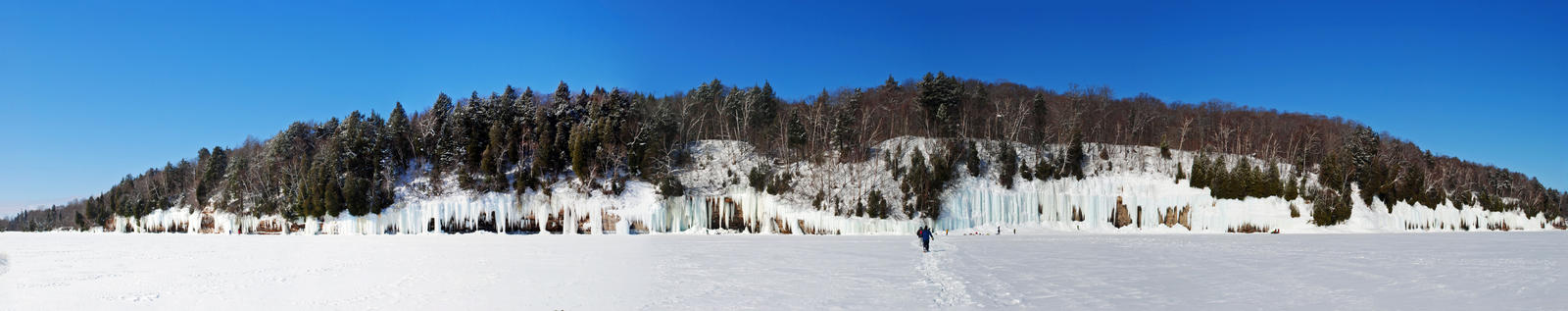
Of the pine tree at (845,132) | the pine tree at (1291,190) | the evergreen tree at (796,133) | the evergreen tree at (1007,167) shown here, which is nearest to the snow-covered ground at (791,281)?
the pine tree at (1291,190)

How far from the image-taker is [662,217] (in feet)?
146

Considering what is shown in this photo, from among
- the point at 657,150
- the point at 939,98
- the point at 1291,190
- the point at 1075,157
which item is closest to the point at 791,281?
the point at 657,150

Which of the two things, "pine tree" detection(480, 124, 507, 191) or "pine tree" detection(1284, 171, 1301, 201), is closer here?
"pine tree" detection(1284, 171, 1301, 201)

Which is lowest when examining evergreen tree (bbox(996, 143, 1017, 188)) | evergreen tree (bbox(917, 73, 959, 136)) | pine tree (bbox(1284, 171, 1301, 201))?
pine tree (bbox(1284, 171, 1301, 201))

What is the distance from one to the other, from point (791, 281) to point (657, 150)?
115ft

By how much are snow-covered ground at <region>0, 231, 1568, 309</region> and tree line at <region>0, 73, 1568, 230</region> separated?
23.5 metres

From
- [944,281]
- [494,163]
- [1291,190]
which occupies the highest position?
[494,163]

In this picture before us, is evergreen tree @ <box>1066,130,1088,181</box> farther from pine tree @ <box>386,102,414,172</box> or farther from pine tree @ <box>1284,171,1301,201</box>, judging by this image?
pine tree @ <box>386,102,414,172</box>

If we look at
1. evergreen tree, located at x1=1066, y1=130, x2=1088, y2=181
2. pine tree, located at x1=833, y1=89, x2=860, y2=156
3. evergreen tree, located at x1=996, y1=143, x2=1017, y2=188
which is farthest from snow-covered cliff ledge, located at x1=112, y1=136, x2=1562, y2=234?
pine tree, located at x1=833, y1=89, x2=860, y2=156

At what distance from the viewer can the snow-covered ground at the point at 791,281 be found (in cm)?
1131

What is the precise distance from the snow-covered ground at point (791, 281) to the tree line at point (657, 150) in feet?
77.2

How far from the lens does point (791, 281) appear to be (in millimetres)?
14312

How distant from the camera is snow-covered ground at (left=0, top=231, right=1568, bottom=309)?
11.3 meters

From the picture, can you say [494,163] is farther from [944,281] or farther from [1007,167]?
[944,281]
